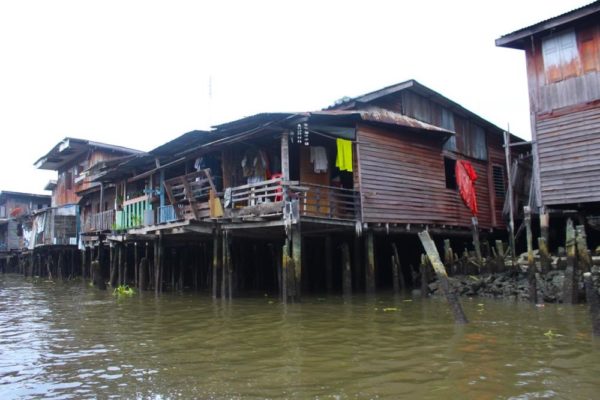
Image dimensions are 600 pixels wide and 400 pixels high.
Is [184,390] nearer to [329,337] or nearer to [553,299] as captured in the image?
[329,337]

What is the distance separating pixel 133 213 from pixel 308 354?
543 inches

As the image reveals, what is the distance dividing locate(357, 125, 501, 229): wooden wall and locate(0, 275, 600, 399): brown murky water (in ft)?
15.9

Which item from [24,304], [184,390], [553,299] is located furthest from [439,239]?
[184,390]

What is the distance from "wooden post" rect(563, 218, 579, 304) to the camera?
11.1 metres

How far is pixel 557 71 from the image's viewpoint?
595 inches

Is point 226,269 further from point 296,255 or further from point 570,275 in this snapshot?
point 570,275

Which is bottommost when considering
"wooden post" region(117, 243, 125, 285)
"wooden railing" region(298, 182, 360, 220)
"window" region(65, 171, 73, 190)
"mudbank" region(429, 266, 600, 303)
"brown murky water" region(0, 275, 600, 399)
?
"brown murky water" region(0, 275, 600, 399)

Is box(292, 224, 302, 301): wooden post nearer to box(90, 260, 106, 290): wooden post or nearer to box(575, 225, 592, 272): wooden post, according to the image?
box(575, 225, 592, 272): wooden post

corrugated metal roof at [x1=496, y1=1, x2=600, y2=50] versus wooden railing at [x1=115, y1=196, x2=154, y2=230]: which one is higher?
corrugated metal roof at [x1=496, y1=1, x2=600, y2=50]

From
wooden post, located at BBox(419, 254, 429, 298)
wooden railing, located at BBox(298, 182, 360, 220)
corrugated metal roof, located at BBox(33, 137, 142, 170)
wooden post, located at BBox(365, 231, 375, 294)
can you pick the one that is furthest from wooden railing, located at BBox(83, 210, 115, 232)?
wooden post, located at BBox(419, 254, 429, 298)

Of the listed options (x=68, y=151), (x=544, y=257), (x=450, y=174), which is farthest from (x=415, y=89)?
(x=68, y=151)

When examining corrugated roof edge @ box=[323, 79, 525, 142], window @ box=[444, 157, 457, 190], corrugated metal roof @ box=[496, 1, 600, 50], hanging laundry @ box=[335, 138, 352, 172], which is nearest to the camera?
corrugated metal roof @ box=[496, 1, 600, 50]

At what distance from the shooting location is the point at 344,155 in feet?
49.2

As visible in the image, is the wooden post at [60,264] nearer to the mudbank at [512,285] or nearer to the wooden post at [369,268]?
the wooden post at [369,268]
